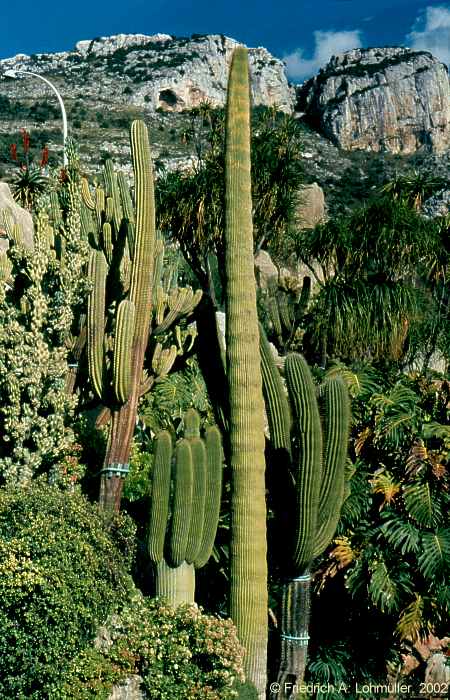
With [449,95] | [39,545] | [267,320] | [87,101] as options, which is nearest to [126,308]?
[39,545]

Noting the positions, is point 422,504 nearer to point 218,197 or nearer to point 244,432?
point 244,432

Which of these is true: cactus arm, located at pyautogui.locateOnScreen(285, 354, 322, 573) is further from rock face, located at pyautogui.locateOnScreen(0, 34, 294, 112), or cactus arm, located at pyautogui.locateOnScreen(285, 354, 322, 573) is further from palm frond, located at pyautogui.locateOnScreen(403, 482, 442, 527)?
rock face, located at pyautogui.locateOnScreen(0, 34, 294, 112)

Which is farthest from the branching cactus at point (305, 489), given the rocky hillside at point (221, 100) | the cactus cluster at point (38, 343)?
the rocky hillside at point (221, 100)

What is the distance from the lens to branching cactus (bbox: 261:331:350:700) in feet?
17.2

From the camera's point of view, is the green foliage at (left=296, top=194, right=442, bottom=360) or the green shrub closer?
the green shrub

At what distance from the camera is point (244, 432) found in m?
5.32

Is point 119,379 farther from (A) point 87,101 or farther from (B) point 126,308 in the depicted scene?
(A) point 87,101

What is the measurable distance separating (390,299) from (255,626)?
24.3 ft

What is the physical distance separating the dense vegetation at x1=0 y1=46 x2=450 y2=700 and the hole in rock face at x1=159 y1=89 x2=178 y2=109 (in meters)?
51.6

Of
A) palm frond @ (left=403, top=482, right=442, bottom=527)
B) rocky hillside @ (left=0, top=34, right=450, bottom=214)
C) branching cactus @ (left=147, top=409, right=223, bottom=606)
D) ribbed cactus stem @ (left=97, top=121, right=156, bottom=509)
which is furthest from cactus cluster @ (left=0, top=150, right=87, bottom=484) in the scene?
rocky hillside @ (left=0, top=34, right=450, bottom=214)

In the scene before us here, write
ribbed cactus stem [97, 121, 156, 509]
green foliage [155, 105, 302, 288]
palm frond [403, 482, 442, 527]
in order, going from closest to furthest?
palm frond [403, 482, 442, 527]
ribbed cactus stem [97, 121, 156, 509]
green foliage [155, 105, 302, 288]

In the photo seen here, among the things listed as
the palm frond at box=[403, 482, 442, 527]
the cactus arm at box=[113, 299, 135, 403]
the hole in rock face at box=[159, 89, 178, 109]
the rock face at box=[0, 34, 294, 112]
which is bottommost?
the palm frond at box=[403, 482, 442, 527]

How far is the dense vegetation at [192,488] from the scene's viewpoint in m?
5.10

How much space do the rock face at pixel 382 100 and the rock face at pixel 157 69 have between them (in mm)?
3443
